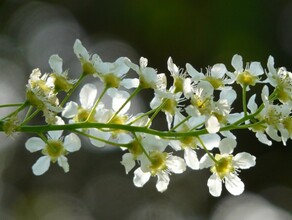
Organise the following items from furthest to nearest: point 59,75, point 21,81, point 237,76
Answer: point 21,81 < point 237,76 < point 59,75

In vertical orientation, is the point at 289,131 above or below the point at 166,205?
above

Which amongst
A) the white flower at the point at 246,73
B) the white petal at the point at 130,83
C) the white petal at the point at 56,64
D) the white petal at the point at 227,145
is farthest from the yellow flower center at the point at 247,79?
the white petal at the point at 56,64

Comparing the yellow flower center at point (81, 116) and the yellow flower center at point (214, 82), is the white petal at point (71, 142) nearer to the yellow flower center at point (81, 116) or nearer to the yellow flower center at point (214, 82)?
the yellow flower center at point (81, 116)

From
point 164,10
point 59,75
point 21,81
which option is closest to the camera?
point 59,75

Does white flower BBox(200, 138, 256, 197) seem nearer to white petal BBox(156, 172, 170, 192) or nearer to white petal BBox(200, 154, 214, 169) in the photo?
white petal BBox(200, 154, 214, 169)

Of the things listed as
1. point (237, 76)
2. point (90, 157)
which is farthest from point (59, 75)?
point (90, 157)

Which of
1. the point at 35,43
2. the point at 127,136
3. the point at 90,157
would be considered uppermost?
the point at 127,136

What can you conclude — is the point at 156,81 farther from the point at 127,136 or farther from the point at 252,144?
the point at 252,144

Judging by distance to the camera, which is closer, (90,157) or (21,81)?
(21,81)
